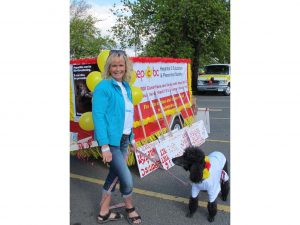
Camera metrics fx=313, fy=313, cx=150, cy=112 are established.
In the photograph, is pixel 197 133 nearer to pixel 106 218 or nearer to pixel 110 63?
pixel 106 218

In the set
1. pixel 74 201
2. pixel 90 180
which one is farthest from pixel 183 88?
pixel 74 201

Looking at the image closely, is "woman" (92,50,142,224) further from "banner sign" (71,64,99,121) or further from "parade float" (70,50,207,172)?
"banner sign" (71,64,99,121)

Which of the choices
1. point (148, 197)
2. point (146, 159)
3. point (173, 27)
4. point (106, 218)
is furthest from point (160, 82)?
Result: point (173, 27)

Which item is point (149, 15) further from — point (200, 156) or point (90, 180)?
point (200, 156)

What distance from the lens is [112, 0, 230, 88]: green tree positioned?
607 cm

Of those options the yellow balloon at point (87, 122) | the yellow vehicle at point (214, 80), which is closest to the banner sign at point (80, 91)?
the yellow balloon at point (87, 122)

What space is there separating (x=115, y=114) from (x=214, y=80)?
11.9 meters

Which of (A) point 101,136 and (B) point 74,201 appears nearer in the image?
(A) point 101,136

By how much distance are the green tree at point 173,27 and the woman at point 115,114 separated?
219 cm

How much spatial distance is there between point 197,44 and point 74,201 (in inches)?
140

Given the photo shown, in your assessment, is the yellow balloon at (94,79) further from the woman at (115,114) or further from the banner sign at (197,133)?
the banner sign at (197,133)

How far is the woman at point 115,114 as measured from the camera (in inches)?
96.4

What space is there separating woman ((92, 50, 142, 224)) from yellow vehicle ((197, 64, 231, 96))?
1100cm

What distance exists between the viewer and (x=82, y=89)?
4426 millimetres
